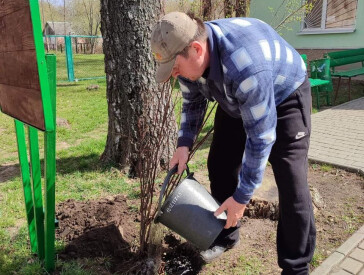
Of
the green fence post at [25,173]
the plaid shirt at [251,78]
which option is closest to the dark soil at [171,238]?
the green fence post at [25,173]

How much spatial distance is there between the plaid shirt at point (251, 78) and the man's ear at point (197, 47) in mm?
78

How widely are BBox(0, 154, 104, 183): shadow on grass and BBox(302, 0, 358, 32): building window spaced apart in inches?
364

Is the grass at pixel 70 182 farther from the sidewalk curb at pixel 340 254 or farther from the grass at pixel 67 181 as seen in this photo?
the sidewalk curb at pixel 340 254

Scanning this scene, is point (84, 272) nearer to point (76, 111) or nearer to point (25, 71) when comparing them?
point (25, 71)

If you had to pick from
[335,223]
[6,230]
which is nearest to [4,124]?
[6,230]

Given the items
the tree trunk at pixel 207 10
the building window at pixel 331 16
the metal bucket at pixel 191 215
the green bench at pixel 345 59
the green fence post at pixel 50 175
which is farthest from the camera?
the building window at pixel 331 16

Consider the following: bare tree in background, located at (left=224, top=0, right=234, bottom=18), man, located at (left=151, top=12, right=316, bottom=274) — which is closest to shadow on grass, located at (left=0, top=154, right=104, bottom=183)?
man, located at (left=151, top=12, right=316, bottom=274)

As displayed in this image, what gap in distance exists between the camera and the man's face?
1535 mm

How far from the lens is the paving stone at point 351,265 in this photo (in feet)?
7.85

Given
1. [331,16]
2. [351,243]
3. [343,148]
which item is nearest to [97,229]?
[351,243]

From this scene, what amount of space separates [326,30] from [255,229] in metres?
10.4

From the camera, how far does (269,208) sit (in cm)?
305

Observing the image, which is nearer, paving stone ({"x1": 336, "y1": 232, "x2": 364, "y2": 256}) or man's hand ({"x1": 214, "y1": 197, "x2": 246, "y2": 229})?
man's hand ({"x1": 214, "y1": 197, "x2": 246, "y2": 229})

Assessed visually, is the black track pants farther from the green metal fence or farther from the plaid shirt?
the green metal fence
